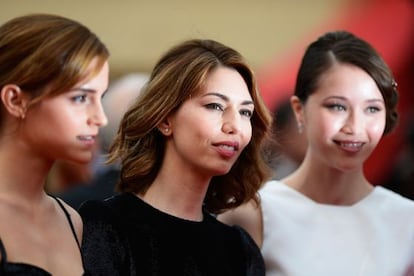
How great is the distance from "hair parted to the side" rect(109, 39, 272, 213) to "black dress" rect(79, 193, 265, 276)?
108 mm

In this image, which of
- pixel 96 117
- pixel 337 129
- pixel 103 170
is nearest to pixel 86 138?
pixel 96 117

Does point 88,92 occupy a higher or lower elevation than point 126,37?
higher

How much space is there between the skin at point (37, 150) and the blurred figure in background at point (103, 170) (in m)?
1.11

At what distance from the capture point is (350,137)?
Result: 10.7 feet

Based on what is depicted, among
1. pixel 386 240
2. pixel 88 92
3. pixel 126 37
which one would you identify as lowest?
pixel 126 37

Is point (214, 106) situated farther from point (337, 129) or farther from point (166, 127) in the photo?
point (337, 129)

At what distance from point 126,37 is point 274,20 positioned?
3.50ft

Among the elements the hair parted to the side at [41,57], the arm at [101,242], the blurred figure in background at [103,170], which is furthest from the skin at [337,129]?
the hair parted to the side at [41,57]

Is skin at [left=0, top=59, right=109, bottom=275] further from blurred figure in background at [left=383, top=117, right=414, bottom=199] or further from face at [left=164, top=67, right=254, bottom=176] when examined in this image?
blurred figure in background at [left=383, top=117, right=414, bottom=199]

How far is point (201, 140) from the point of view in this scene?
2.96m

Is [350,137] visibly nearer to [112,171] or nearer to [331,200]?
[331,200]

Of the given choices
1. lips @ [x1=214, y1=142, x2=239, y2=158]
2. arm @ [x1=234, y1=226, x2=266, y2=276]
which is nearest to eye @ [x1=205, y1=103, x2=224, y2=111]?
lips @ [x1=214, y1=142, x2=239, y2=158]

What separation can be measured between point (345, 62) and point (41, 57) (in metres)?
1.12

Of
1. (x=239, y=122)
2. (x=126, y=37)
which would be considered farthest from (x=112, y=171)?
(x=126, y=37)
